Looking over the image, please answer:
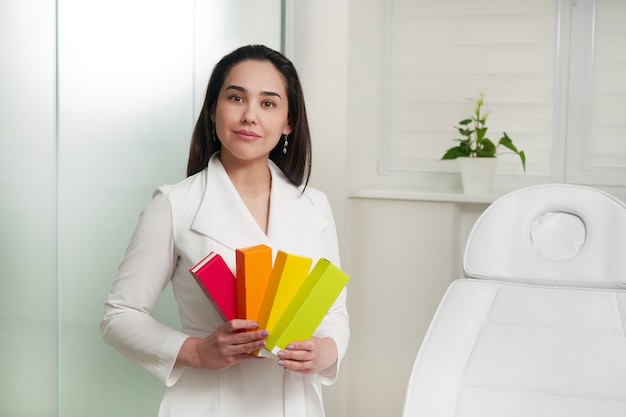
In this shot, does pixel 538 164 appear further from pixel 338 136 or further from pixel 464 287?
pixel 464 287

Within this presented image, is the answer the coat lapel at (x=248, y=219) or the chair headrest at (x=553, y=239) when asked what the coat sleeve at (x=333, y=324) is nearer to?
the coat lapel at (x=248, y=219)

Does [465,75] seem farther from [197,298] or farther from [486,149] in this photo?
[197,298]

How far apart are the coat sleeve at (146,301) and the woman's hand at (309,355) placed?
0.18 m

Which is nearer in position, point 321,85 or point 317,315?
point 317,315

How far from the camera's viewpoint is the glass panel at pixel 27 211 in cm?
129

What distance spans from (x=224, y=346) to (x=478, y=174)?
1.59 m

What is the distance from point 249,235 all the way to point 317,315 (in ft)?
0.72

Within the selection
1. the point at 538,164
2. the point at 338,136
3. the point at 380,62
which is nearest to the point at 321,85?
the point at 338,136

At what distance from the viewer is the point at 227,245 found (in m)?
1.29

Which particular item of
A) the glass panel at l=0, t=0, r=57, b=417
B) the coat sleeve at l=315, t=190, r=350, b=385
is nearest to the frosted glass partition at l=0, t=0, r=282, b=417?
the glass panel at l=0, t=0, r=57, b=417

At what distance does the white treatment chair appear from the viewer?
4.75 ft

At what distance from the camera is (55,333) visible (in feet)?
4.75

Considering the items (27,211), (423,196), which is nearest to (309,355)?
(27,211)

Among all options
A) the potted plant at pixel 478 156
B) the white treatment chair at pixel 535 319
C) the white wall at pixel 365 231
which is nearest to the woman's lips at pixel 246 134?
the white treatment chair at pixel 535 319
